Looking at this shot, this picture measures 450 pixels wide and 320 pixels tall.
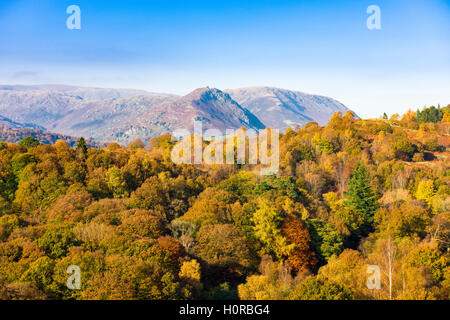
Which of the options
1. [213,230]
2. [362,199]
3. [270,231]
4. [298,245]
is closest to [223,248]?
[213,230]

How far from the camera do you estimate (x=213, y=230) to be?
124 feet

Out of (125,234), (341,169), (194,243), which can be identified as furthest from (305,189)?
(125,234)

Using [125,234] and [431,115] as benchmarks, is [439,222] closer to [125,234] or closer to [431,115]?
[125,234]

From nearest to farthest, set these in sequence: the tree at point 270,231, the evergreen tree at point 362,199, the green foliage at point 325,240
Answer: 1. the tree at point 270,231
2. the green foliage at point 325,240
3. the evergreen tree at point 362,199

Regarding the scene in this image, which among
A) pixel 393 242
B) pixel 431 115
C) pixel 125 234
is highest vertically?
pixel 431 115

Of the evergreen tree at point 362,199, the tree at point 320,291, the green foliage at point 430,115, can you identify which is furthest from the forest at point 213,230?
the green foliage at point 430,115

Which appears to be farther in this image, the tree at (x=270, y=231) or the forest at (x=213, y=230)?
the tree at (x=270, y=231)

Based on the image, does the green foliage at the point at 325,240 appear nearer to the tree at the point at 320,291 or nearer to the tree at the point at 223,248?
the tree at the point at 223,248

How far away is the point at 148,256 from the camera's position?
29.7m

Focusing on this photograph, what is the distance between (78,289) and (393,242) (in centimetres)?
3468

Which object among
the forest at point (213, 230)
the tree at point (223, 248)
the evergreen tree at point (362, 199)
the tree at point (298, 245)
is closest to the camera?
the forest at point (213, 230)

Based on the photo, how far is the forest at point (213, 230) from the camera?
2643 cm

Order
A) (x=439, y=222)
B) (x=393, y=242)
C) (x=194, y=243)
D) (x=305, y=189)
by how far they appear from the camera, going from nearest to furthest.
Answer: (x=194, y=243) < (x=393, y=242) < (x=439, y=222) < (x=305, y=189)

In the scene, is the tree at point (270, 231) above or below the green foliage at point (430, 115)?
below
